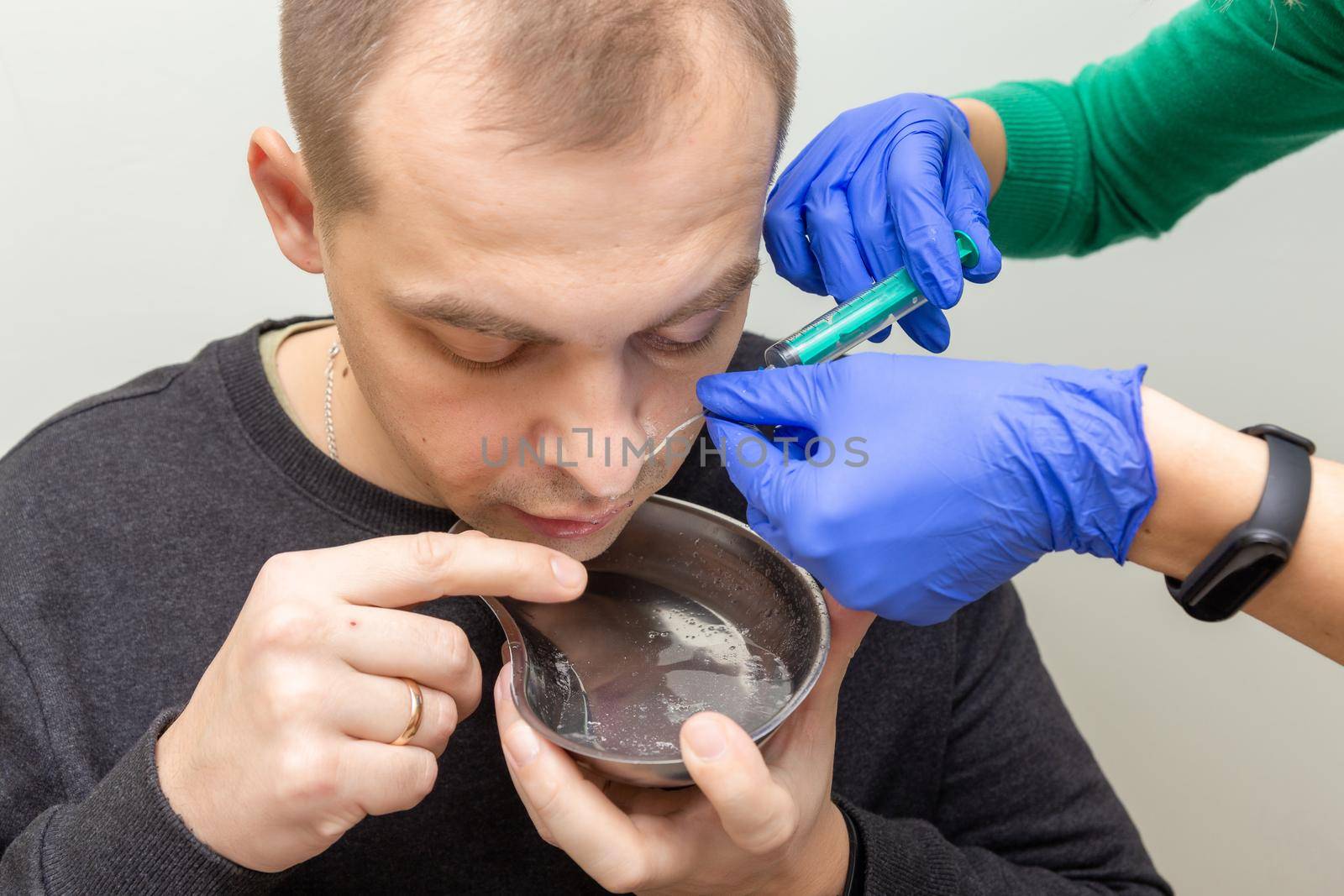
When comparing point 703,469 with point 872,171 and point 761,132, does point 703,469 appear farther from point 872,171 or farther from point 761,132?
point 761,132

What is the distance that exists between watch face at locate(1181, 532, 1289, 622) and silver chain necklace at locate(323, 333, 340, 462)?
0.99 meters

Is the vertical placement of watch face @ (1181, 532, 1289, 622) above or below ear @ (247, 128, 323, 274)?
below

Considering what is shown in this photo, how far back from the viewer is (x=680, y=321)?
1071mm

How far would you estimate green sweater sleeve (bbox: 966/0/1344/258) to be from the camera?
151 cm

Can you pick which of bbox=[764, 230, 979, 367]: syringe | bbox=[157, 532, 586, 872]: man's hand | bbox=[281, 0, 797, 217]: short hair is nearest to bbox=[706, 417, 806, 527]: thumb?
bbox=[764, 230, 979, 367]: syringe

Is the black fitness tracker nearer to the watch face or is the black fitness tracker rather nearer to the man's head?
the watch face

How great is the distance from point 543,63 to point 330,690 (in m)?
0.56

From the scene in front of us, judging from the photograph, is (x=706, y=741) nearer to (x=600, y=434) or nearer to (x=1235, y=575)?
(x=600, y=434)

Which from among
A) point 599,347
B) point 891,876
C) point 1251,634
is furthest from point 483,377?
point 1251,634

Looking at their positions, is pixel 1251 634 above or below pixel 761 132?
below

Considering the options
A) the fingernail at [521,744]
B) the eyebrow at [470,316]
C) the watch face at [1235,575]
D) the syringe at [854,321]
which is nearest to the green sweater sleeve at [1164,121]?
the syringe at [854,321]

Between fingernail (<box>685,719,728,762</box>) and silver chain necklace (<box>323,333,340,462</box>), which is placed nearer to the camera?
fingernail (<box>685,719,728,762</box>)

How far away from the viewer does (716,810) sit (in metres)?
0.99

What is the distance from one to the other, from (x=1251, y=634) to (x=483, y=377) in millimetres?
1683
